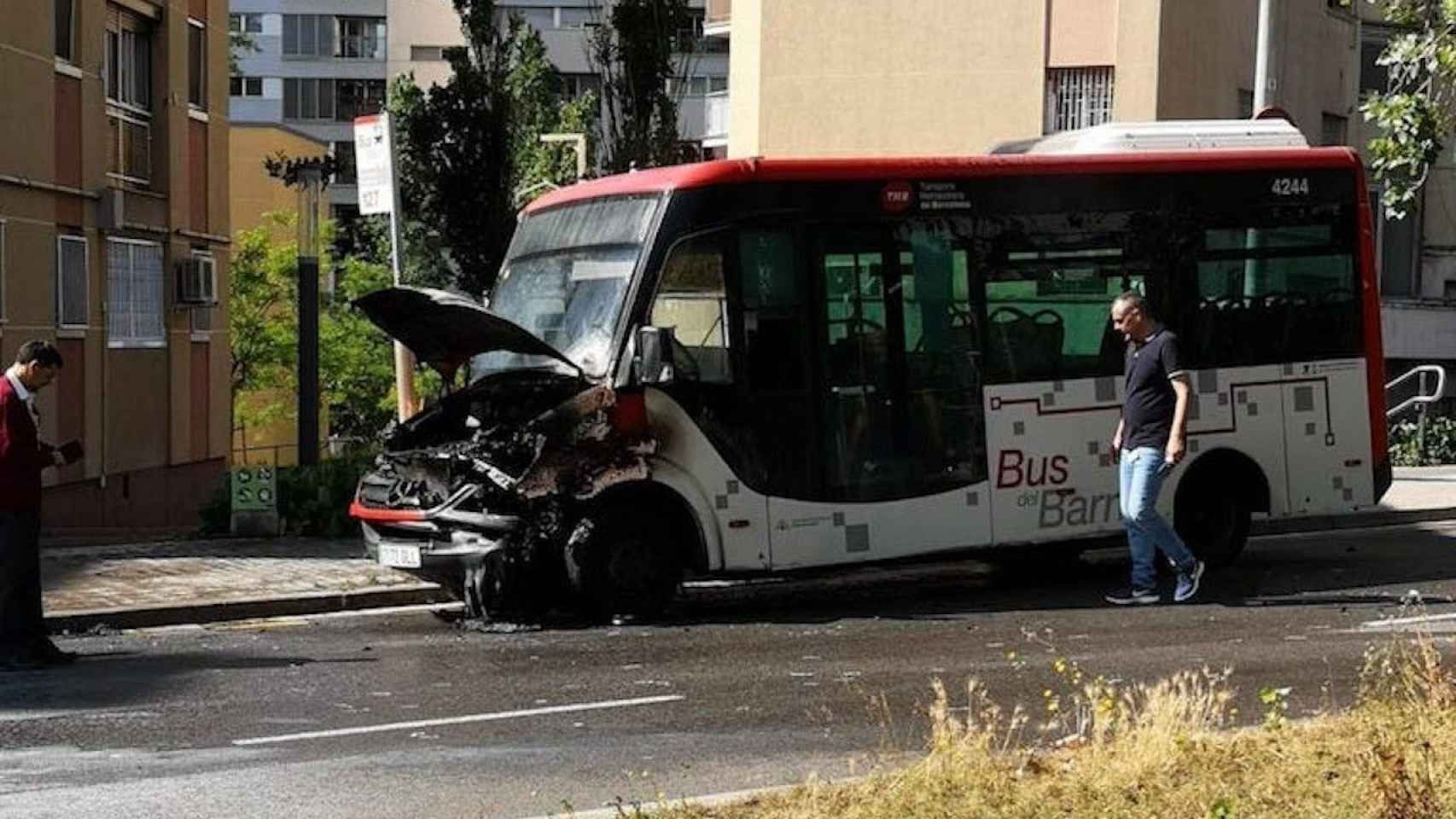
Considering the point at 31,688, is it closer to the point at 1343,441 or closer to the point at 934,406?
the point at 934,406

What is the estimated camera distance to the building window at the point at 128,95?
26516 mm

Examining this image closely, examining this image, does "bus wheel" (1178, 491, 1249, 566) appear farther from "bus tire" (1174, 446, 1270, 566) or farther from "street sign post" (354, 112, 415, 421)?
"street sign post" (354, 112, 415, 421)

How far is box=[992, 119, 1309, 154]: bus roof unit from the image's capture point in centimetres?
1591

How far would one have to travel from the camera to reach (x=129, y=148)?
2711cm

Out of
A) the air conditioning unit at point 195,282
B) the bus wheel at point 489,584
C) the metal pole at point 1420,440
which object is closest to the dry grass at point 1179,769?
the bus wheel at point 489,584

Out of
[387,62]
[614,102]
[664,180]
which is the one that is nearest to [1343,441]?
[664,180]

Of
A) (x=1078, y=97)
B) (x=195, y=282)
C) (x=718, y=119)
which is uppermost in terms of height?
(x=718, y=119)

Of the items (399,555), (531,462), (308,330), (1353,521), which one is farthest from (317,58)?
(531,462)

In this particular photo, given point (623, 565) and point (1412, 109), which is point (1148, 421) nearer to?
point (1412, 109)

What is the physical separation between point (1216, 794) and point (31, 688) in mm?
6563

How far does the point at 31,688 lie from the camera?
11305 millimetres

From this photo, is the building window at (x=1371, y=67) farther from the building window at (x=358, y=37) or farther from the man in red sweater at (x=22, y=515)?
the building window at (x=358, y=37)

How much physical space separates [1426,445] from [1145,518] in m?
16.4

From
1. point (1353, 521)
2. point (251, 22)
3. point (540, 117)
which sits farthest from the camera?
point (251, 22)
